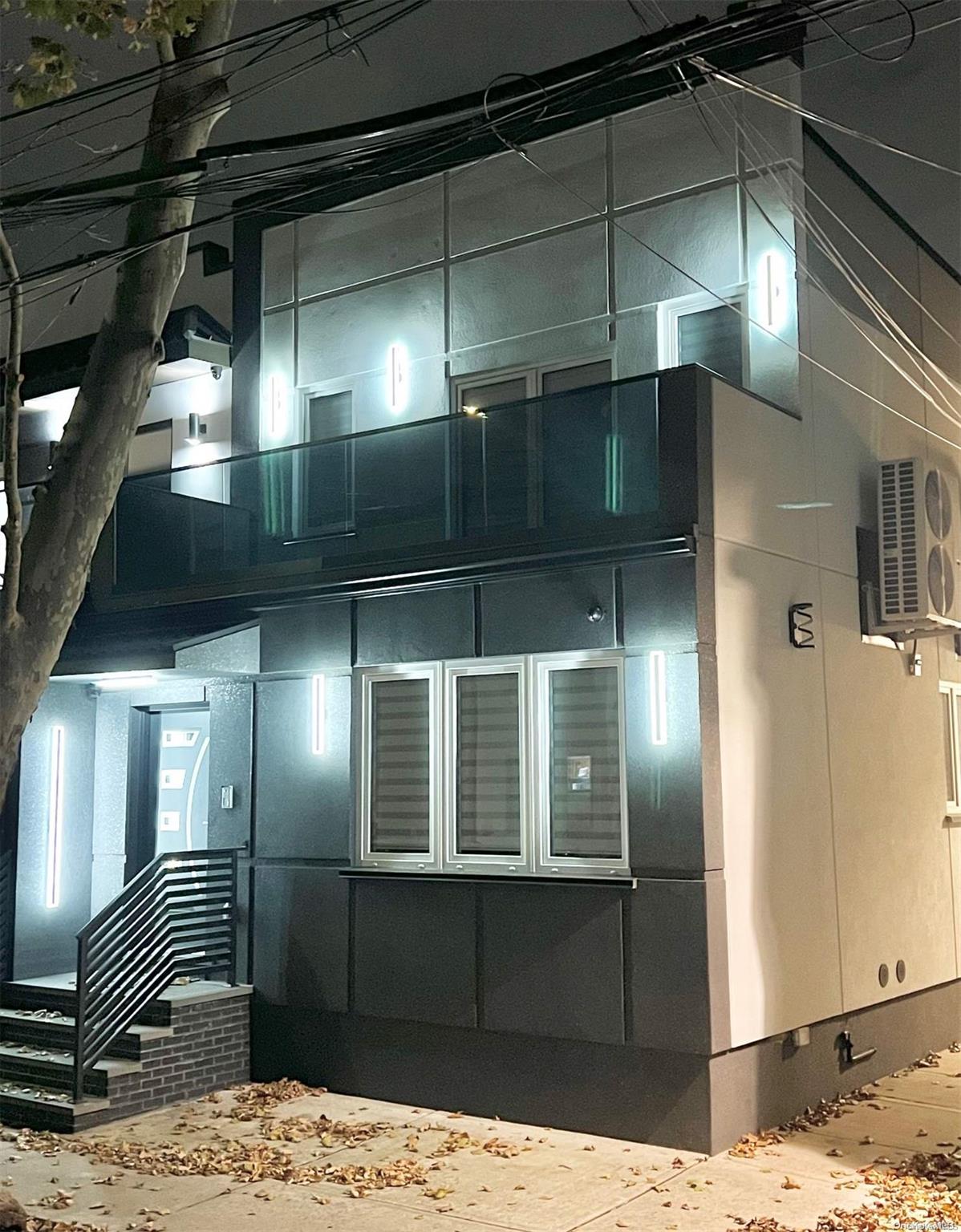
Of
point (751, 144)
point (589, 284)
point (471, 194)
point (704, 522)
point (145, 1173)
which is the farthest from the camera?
point (471, 194)

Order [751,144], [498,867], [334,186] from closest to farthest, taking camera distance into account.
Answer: [334,186]
[498,867]
[751,144]

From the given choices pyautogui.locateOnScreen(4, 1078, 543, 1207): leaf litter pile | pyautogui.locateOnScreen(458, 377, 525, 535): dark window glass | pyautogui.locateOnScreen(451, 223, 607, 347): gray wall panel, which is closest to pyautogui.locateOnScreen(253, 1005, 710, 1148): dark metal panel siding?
pyautogui.locateOnScreen(4, 1078, 543, 1207): leaf litter pile

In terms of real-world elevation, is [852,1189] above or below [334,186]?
below

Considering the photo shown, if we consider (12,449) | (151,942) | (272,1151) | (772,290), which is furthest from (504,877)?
(772,290)

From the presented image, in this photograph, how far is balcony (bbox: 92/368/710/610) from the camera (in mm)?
9648

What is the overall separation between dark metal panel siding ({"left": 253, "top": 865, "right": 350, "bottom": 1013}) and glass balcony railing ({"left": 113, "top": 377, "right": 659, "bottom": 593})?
2.71 meters

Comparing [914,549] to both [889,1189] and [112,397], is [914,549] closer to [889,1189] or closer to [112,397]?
[889,1189]

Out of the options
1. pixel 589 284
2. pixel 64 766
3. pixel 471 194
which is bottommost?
pixel 64 766

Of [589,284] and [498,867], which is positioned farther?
[589,284]

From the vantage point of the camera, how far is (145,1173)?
8453 millimetres

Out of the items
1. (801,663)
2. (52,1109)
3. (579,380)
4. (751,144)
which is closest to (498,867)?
(801,663)

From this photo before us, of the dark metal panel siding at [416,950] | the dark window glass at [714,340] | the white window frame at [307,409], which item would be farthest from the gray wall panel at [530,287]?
the dark metal panel siding at [416,950]

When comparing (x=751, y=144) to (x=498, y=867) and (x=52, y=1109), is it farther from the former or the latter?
(x=52, y=1109)

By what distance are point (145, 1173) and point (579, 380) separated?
760cm
